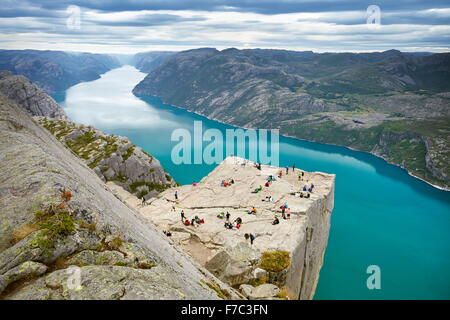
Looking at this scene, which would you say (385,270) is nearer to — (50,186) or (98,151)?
(98,151)

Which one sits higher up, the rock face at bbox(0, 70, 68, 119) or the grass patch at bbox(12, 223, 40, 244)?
the rock face at bbox(0, 70, 68, 119)

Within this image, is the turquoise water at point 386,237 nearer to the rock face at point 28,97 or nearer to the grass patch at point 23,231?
the grass patch at point 23,231

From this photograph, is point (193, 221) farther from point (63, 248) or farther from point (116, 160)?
point (116, 160)

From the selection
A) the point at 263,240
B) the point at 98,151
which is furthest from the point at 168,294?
the point at 98,151

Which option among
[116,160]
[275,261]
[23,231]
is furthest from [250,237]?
[116,160]

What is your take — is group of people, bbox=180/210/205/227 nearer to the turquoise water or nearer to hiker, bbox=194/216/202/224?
hiker, bbox=194/216/202/224

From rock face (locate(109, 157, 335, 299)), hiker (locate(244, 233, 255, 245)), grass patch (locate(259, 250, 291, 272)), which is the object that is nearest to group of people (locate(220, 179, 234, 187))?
rock face (locate(109, 157, 335, 299))
